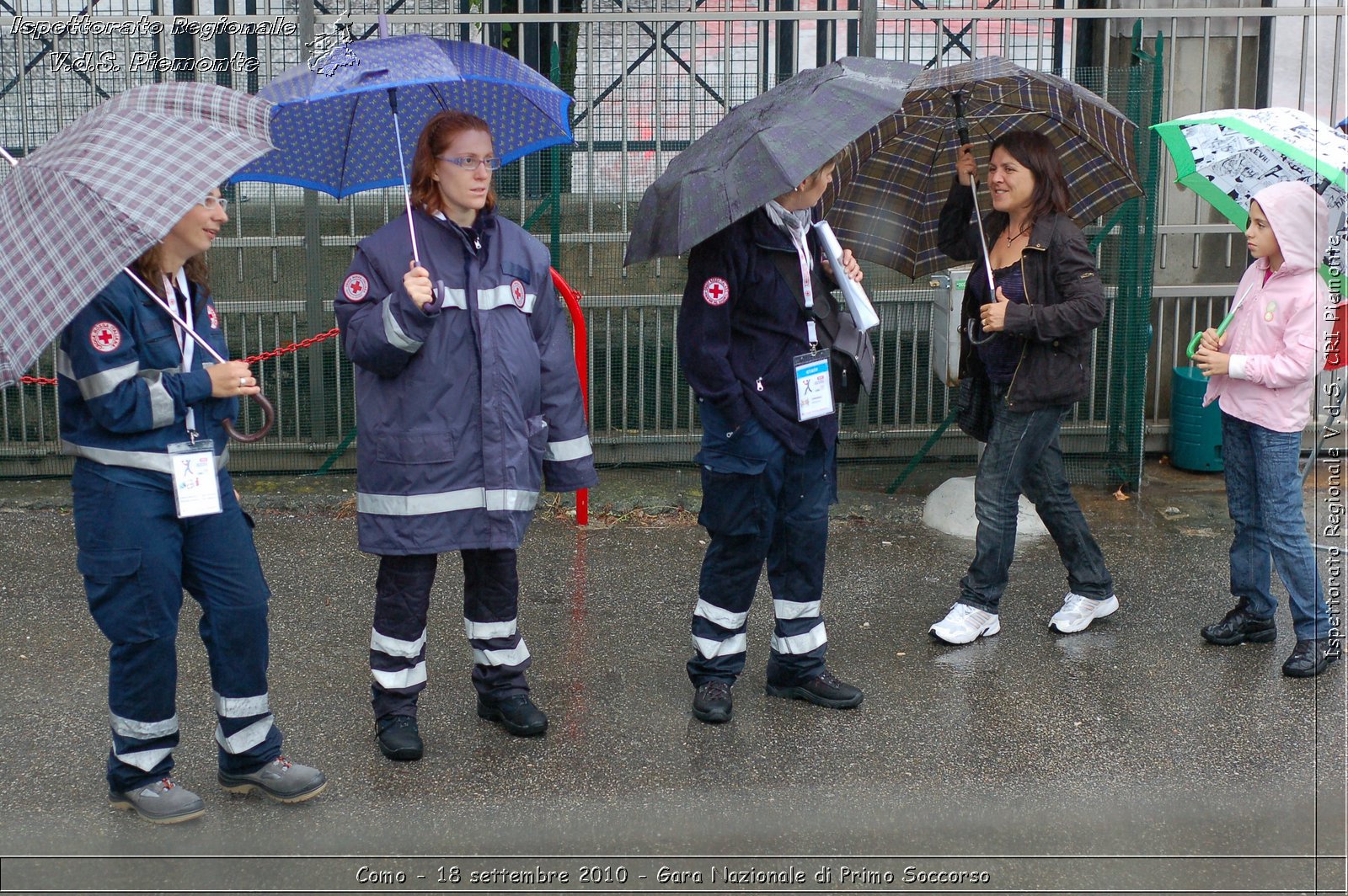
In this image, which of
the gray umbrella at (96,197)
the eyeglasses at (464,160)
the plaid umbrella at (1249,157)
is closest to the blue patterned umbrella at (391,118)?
the eyeglasses at (464,160)

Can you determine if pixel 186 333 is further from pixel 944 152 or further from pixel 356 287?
pixel 944 152

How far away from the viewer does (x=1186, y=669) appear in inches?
201

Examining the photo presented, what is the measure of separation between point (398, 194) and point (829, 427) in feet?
11.5

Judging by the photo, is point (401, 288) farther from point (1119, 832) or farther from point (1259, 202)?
point (1259, 202)

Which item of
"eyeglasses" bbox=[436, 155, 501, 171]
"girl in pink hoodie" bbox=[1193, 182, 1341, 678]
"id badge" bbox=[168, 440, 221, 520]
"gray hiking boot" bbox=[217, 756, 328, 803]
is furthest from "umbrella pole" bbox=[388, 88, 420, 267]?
"girl in pink hoodie" bbox=[1193, 182, 1341, 678]

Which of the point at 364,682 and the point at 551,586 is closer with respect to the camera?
the point at 364,682

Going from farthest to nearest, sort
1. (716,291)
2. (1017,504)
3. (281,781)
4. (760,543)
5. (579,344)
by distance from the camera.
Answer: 1. (579,344)
2. (1017,504)
3. (760,543)
4. (716,291)
5. (281,781)

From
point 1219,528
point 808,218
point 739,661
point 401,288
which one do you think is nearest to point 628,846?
point 739,661

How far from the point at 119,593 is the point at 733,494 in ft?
5.79

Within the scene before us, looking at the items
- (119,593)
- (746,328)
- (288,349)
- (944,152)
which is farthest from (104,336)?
(288,349)

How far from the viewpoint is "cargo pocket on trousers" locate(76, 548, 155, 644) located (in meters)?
3.79

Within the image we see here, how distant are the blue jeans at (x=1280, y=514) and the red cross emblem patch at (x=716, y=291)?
1.96 meters

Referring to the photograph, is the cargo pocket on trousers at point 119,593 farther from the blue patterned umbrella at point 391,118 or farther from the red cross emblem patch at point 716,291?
the red cross emblem patch at point 716,291

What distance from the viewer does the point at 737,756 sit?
444 cm
